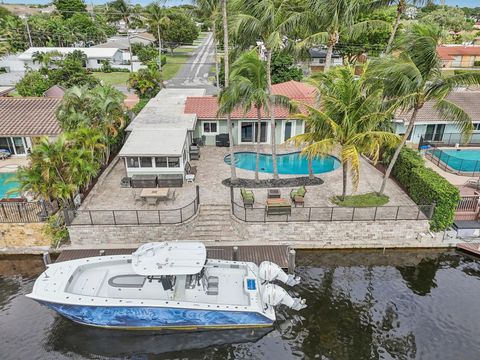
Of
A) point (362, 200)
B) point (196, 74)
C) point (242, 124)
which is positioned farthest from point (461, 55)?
point (362, 200)

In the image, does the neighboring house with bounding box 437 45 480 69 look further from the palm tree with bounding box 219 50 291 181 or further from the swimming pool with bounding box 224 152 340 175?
the palm tree with bounding box 219 50 291 181

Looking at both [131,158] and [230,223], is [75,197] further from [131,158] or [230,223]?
[230,223]

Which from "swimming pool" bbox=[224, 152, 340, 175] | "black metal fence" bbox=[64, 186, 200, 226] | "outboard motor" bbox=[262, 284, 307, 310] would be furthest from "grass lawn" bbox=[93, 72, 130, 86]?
"outboard motor" bbox=[262, 284, 307, 310]

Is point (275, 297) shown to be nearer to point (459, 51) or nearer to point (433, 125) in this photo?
point (433, 125)

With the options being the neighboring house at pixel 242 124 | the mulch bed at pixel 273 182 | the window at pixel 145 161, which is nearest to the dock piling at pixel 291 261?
the mulch bed at pixel 273 182

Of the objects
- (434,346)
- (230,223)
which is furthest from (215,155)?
(434,346)

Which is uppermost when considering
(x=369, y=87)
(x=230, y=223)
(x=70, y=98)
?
(x=369, y=87)

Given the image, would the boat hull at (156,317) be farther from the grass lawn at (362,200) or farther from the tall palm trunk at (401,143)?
the tall palm trunk at (401,143)
